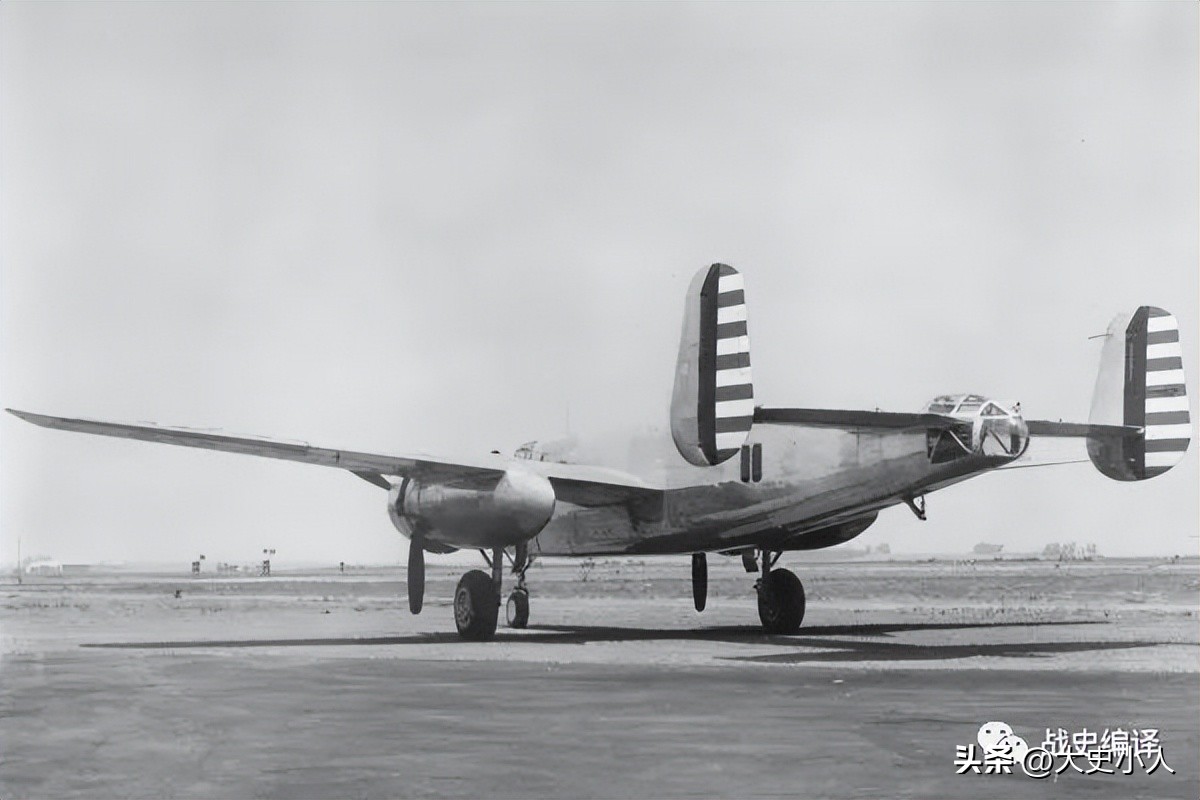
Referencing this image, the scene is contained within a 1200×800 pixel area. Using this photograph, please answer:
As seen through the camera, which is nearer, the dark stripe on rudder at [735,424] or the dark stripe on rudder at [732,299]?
the dark stripe on rudder at [735,424]

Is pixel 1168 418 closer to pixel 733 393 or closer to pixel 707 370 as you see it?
pixel 733 393

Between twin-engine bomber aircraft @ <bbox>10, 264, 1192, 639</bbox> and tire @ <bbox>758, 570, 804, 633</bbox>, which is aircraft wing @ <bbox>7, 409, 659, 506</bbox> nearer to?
twin-engine bomber aircraft @ <bbox>10, 264, 1192, 639</bbox>

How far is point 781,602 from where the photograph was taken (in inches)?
1035

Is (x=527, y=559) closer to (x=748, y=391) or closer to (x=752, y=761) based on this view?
(x=748, y=391)

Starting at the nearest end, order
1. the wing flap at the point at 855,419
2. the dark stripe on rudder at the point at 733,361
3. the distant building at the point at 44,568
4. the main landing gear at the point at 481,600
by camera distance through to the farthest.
→ 1. the dark stripe on rudder at the point at 733,361
2. the wing flap at the point at 855,419
3. the main landing gear at the point at 481,600
4. the distant building at the point at 44,568

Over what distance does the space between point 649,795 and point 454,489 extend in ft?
50.7

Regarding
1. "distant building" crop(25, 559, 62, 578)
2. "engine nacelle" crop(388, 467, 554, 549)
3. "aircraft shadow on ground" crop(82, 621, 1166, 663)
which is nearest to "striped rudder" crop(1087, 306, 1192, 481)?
"aircraft shadow on ground" crop(82, 621, 1166, 663)

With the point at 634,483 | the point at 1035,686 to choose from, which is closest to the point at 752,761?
the point at 1035,686

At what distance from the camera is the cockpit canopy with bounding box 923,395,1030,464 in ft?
60.6

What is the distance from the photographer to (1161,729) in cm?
1206

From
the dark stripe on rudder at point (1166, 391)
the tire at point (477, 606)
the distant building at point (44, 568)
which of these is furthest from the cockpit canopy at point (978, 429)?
the distant building at point (44, 568)

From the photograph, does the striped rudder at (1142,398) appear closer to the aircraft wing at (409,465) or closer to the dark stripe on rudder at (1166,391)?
the dark stripe on rudder at (1166,391)

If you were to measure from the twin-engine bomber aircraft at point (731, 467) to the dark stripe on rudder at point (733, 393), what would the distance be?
0.02m

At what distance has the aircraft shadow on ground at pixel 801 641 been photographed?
812 inches
